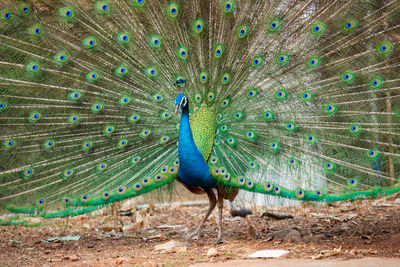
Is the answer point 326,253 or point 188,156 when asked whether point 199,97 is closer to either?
point 188,156

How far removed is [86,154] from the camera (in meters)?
4.95

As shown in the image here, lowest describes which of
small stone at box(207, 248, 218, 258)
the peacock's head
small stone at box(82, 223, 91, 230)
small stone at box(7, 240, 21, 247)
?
small stone at box(82, 223, 91, 230)

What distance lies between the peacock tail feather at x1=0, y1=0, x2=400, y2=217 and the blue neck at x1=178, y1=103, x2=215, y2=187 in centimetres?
14

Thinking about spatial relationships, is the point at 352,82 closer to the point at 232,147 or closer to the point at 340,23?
→ the point at 340,23

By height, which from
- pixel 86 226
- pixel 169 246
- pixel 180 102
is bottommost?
pixel 86 226

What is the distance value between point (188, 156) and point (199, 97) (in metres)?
0.69

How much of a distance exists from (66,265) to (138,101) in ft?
5.81

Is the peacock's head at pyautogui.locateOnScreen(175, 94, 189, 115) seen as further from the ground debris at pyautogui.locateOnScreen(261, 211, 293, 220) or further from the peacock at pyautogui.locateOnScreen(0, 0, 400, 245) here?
the ground debris at pyautogui.locateOnScreen(261, 211, 293, 220)

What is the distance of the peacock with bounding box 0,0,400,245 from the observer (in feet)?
14.9

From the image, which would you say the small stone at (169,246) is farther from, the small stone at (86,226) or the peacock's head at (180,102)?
the small stone at (86,226)

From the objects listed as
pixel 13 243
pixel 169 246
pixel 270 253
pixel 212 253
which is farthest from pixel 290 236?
pixel 13 243

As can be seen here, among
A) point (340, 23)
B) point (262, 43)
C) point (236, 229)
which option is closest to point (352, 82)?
point (340, 23)

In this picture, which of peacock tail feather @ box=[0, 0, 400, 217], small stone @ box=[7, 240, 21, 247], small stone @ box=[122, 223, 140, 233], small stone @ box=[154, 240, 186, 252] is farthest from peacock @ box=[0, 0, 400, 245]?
small stone @ box=[122, 223, 140, 233]

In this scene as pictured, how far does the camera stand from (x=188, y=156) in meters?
4.52
